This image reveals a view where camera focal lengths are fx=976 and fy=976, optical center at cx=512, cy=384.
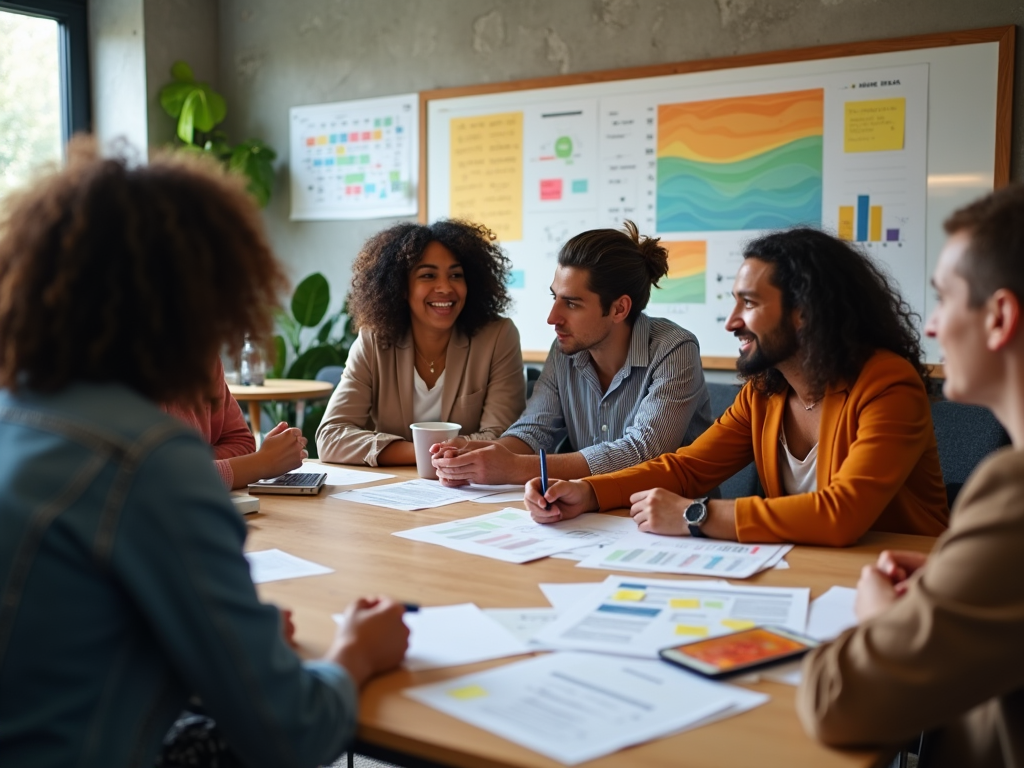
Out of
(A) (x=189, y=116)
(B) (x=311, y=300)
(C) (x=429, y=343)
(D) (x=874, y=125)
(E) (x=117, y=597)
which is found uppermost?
(A) (x=189, y=116)

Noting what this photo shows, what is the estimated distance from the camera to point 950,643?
93cm

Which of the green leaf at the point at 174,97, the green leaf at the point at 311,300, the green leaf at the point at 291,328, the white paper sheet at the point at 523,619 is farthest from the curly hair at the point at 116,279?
the green leaf at the point at 174,97

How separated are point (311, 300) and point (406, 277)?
1811mm

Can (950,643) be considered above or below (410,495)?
above

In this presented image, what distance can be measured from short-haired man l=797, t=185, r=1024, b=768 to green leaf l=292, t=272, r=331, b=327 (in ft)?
12.5

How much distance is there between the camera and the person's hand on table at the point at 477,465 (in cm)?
222

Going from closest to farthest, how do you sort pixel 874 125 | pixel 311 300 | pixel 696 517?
pixel 696 517, pixel 874 125, pixel 311 300

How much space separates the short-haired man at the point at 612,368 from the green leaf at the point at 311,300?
6.98ft

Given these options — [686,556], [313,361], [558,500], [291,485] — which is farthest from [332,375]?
[686,556]

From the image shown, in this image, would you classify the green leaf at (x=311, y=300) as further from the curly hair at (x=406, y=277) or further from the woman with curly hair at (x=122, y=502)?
the woman with curly hair at (x=122, y=502)

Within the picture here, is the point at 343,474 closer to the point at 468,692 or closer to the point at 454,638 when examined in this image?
the point at 454,638

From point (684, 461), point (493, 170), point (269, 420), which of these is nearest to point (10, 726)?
point (684, 461)

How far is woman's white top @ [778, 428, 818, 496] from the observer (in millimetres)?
2002

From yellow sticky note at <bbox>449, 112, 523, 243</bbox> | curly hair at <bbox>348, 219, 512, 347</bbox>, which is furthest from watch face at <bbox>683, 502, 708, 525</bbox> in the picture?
yellow sticky note at <bbox>449, 112, 523, 243</bbox>
